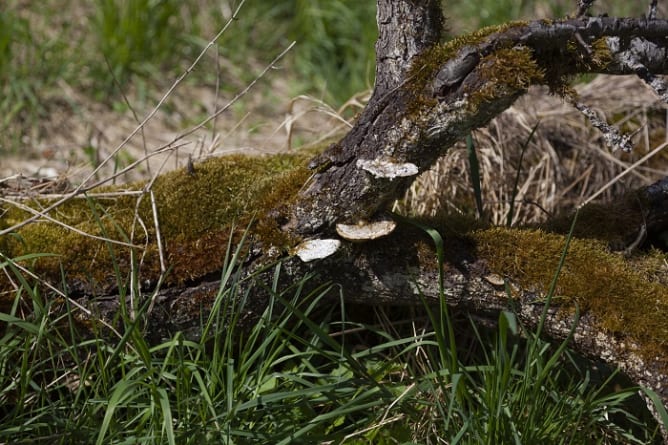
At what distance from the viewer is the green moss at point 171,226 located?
2402 mm

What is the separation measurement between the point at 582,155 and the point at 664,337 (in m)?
1.99

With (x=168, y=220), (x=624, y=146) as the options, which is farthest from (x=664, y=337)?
(x=168, y=220)

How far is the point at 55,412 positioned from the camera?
2.15 metres

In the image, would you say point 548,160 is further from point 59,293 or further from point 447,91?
point 59,293

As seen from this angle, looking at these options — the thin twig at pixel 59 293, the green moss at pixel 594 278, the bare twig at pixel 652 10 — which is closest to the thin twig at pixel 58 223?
the thin twig at pixel 59 293

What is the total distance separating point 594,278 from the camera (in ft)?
7.61

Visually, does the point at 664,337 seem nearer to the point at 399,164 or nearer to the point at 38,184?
the point at 399,164

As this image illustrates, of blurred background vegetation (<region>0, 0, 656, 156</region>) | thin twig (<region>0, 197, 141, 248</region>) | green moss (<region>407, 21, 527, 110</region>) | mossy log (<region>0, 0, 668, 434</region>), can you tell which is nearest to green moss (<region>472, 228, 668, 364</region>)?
mossy log (<region>0, 0, 668, 434</region>)

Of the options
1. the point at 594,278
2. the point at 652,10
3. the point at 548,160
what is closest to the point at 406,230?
the point at 594,278

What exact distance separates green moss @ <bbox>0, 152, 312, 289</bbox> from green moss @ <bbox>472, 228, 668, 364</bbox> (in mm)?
740

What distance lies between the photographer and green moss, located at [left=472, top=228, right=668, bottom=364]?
2232mm

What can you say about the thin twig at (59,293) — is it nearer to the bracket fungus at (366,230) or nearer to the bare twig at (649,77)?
the bracket fungus at (366,230)

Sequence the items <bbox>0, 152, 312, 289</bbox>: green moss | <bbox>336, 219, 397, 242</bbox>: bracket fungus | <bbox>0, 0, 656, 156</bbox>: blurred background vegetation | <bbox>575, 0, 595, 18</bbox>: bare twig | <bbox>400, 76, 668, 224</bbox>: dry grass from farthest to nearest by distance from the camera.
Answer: <bbox>0, 0, 656, 156</bbox>: blurred background vegetation → <bbox>400, 76, 668, 224</bbox>: dry grass → <bbox>0, 152, 312, 289</bbox>: green moss → <bbox>336, 219, 397, 242</bbox>: bracket fungus → <bbox>575, 0, 595, 18</bbox>: bare twig

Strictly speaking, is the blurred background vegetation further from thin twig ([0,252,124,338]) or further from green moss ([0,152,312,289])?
thin twig ([0,252,124,338])
